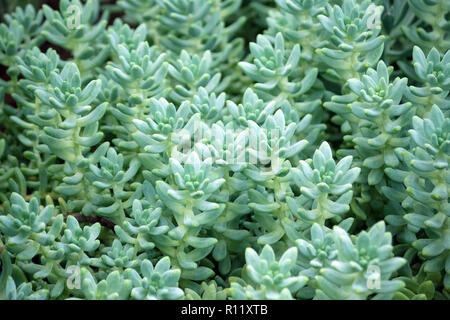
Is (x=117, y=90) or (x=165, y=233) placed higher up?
(x=117, y=90)

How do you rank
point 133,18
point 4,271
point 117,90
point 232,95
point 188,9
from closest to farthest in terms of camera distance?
point 4,271, point 117,90, point 188,9, point 232,95, point 133,18

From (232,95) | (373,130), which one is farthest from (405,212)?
(232,95)

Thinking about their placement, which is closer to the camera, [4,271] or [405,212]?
[4,271]

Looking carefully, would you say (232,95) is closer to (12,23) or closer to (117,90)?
(117,90)

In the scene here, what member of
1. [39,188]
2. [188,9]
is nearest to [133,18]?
[188,9]
